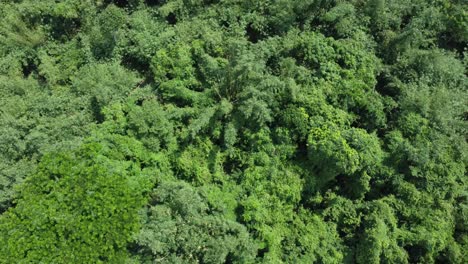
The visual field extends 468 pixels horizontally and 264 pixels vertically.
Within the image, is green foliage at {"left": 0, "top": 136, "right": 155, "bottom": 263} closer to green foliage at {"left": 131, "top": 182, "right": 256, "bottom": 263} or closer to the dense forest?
the dense forest

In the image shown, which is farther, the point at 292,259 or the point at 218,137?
the point at 218,137

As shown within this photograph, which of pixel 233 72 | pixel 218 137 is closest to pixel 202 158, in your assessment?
pixel 218 137

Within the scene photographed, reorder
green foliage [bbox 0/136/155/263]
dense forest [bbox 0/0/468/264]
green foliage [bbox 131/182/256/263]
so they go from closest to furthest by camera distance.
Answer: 1. green foliage [bbox 0/136/155/263]
2. green foliage [bbox 131/182/256/263]
3. dense forest [bbox 0/0/468/264]

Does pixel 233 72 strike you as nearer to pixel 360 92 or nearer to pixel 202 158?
pixel 202 158

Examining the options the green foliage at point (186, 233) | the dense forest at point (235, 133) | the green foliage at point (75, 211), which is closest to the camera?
the green foliage at point (75, 211)

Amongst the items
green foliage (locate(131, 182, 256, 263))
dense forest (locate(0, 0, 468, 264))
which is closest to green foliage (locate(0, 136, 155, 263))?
dense forest (locate(0, 0, 468, 264))

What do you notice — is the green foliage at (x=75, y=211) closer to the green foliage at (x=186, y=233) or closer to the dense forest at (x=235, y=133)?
the dense forest at (x=235, y=133)

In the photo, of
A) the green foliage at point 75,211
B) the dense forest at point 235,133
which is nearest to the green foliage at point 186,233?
the dense forest at point 235,133

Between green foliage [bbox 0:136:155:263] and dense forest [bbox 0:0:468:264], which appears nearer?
green foliage [bbox 0:136:155:263]
